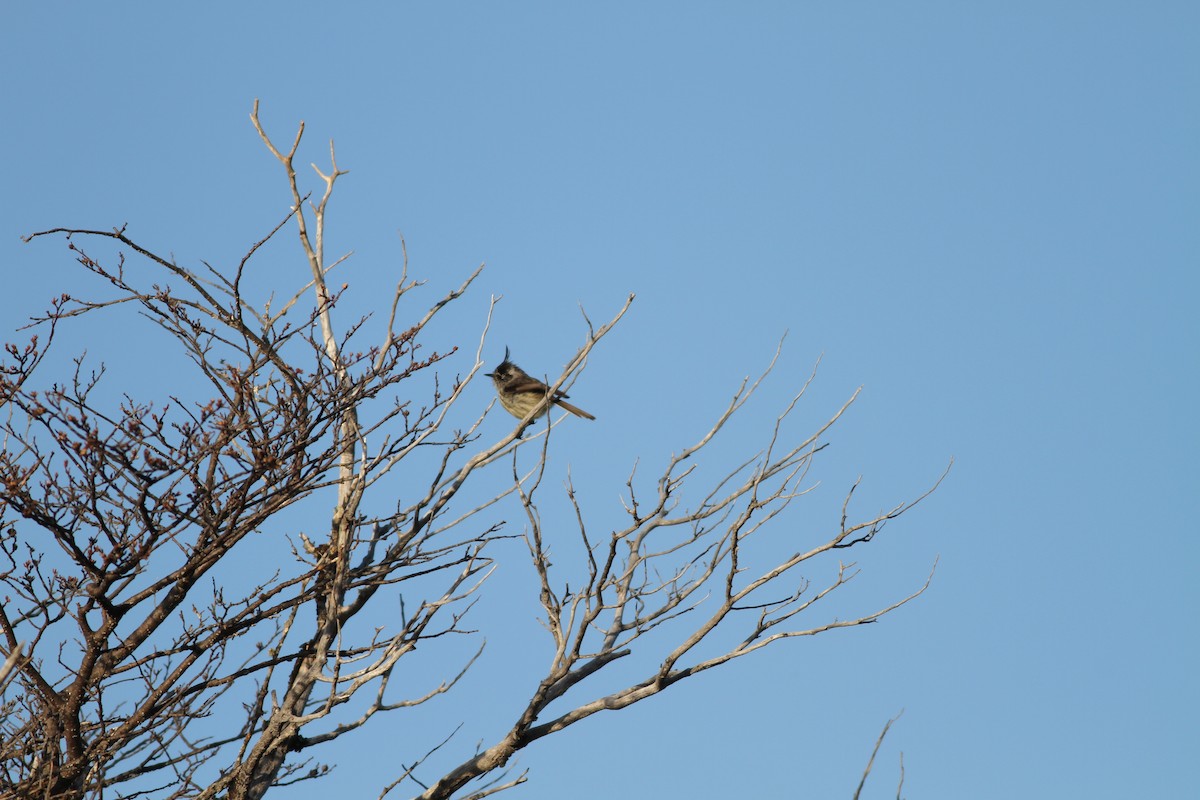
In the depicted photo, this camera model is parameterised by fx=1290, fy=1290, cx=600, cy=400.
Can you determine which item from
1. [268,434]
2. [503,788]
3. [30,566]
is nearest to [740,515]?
[503,788]

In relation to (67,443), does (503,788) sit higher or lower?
lower

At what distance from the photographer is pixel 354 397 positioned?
Answer: 6262 millimetres

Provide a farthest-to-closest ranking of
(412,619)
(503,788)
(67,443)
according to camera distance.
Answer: (412,619), (503,788), (67,443)

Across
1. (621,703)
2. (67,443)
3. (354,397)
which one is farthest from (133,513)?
(621,703)

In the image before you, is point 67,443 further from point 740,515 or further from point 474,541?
point 740,515

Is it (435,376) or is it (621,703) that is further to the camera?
(435,376)

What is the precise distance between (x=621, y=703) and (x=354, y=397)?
1.94 m

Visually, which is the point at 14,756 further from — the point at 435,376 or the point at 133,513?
the point at 435,376

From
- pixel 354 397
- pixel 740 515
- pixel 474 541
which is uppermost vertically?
pixel 354 397

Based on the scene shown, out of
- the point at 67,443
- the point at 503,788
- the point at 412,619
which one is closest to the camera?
the point at 67,443

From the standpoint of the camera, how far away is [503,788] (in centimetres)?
600

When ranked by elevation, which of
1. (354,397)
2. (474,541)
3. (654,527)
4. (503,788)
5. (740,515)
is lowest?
(503,788)

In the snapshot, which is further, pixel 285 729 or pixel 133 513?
pixel 285 729

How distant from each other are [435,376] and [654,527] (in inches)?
56.1
